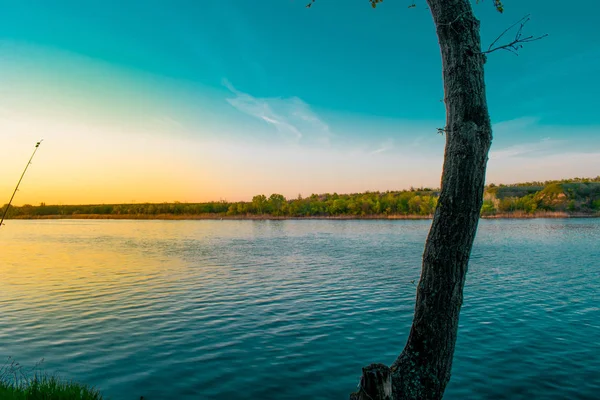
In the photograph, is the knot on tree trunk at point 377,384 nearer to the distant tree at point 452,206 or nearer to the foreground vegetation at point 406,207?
the distant tree at point 452,206

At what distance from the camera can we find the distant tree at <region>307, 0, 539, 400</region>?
484 cm

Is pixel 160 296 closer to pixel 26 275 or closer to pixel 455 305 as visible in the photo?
pixel 26 275

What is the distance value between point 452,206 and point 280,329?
31.7 feet

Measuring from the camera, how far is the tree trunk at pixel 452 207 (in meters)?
4.84

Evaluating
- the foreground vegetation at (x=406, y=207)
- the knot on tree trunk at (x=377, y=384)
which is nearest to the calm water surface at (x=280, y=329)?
the knot on tree trunk at (x=377, y=384)

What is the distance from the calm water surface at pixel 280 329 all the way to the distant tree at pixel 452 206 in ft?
13.6

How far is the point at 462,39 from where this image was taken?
4898 millimetres

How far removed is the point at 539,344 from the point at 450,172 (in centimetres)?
949

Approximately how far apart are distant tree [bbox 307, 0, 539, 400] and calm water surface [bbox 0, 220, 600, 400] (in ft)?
13.6

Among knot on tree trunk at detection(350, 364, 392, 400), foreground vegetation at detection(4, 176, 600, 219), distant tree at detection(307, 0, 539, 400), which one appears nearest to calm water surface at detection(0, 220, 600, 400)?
distant tree at detection(307, 0, 539, 400)

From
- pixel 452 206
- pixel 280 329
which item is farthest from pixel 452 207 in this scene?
pixel 280 329

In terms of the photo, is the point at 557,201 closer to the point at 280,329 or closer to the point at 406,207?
the point at 406,207

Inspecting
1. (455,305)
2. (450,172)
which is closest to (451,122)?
(450,172)

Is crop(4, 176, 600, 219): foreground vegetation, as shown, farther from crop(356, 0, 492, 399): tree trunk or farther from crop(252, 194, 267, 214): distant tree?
crop(356, 0, 492, 399): tree trunk
